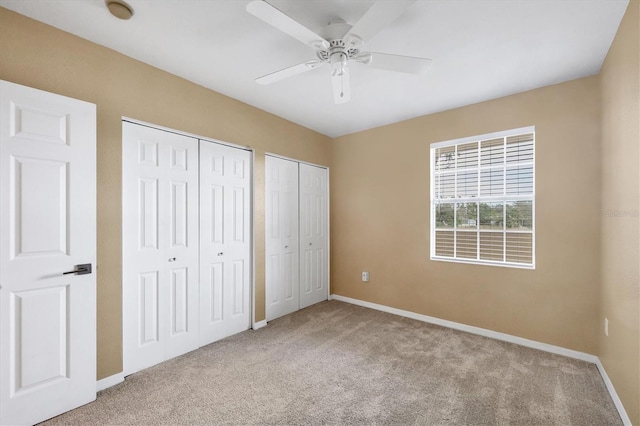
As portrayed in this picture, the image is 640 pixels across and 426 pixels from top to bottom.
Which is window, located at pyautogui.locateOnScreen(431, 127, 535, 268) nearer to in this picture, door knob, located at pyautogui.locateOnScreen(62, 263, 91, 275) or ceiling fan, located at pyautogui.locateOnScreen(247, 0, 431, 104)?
ceiling fan, located at pyautogui.locateOnScreen(247, 0, 431, 104)

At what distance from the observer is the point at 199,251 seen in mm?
2887

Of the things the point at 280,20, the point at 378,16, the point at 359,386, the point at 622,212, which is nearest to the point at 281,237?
the point at 359,386

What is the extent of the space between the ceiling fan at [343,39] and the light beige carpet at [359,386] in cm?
236

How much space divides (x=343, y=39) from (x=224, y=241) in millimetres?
2302

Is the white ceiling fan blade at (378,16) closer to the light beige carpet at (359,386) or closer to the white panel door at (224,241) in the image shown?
the white panel door at (224,241)

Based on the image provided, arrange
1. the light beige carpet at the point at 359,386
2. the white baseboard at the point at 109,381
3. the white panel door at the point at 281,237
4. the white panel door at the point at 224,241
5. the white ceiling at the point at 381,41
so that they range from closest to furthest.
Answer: the white ceiling at the point at 381,41 < the light beige carpet at the point at 359,386 < the white baseboard at the point at 109,381 < the white panel door at the point at 224,241 < the white panel door at the point at 281,237

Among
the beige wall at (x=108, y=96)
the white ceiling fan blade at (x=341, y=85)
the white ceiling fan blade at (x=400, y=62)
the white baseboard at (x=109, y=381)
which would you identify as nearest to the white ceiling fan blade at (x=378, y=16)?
the white ceiling fan blade at (x=400, y=62)

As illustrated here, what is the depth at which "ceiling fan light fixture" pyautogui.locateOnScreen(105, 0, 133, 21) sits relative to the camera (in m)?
1.75

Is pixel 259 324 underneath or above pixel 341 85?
underneath

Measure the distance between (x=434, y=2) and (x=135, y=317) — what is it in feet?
10.6

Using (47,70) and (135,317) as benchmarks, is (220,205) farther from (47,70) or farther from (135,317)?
(47,70)

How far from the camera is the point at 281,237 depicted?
3814mm

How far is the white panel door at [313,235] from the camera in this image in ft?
13.6

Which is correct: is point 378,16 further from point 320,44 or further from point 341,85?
point 341,85
